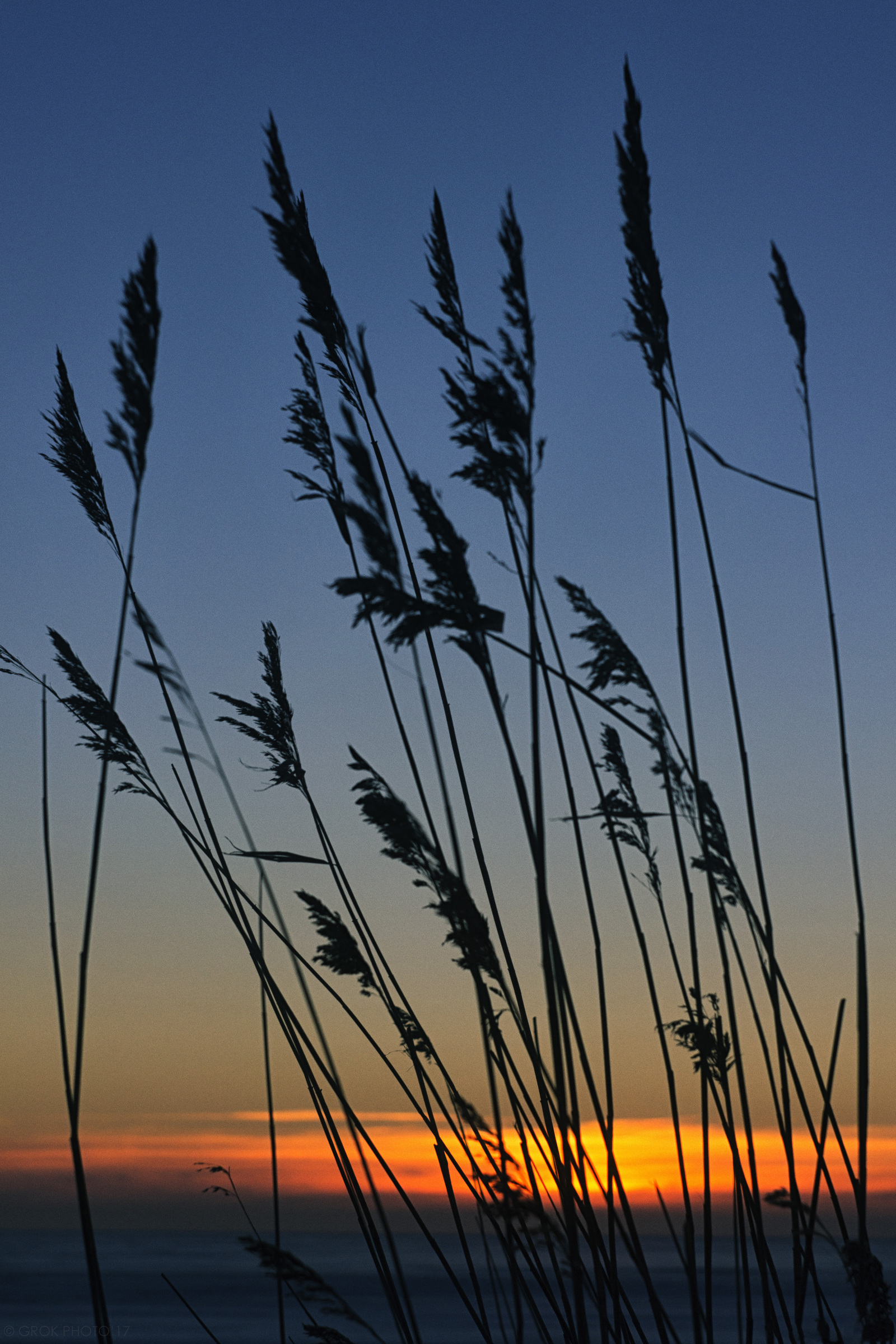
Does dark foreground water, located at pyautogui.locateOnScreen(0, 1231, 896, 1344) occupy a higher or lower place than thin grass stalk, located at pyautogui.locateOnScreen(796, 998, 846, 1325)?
lower

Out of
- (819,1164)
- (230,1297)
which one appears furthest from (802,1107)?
(230,1297)

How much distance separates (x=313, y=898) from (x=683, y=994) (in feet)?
2.08

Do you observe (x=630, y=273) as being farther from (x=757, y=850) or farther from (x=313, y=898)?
(x=313, y=898)

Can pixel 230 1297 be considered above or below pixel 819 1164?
below

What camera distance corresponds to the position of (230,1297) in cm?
1595

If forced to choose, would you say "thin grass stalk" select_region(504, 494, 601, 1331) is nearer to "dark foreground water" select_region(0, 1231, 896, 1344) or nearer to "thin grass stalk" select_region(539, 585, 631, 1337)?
"thin grass stalk" select_region(539, 585, 631, 1337)

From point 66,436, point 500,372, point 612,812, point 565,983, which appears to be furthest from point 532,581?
point 66,436

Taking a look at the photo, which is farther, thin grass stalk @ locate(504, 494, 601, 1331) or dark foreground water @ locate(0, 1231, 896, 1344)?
dark foreground water @ locate(0, 1231, 896, 1344)

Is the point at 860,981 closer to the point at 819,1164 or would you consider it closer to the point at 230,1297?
the point at 819,1164

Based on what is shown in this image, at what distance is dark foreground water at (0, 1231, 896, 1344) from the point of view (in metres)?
11.2

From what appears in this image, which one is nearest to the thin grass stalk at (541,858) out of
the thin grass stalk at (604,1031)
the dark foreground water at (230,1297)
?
the thin grass stalk at (604,1031)

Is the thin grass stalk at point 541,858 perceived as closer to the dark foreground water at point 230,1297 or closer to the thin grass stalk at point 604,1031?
the thin grass stalk at point 604,1031

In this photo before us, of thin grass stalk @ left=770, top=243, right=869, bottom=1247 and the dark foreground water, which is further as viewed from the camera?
the dark foreground water

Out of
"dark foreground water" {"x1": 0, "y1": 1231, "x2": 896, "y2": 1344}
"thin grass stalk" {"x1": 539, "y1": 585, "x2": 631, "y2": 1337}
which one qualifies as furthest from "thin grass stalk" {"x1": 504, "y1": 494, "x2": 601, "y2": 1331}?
"dark foreground water" {"x1": 0, "y1": 1231, "x2": 896, "y2": 1344}
